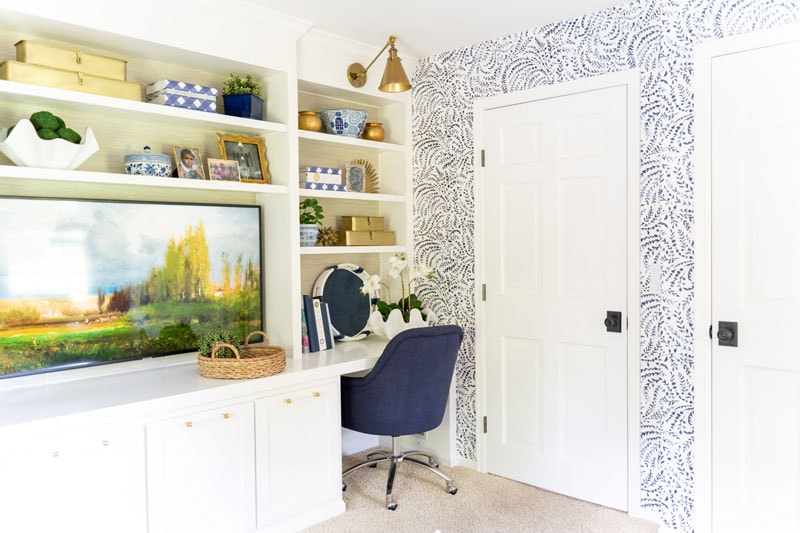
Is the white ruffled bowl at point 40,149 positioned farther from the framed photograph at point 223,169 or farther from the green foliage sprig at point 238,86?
the green foliage sprig at point 238,86

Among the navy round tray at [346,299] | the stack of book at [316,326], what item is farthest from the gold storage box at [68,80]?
the navy round tray at [346,299]

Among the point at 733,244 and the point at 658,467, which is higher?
the point at 733,244

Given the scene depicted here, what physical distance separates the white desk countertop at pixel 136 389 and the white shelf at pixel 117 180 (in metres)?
0.81

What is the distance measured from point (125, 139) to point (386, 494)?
7.02ft

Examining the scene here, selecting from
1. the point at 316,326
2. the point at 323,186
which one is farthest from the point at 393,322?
the point at 323,186

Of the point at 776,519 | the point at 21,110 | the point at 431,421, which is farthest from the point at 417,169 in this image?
the point at 776,519

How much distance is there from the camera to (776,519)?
249 cm

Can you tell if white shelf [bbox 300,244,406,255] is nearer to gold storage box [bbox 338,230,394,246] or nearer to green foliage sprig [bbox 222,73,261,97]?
gold storage box [bbox 338,230,394,246]

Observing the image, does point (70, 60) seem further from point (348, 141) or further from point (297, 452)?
point (297, 452)

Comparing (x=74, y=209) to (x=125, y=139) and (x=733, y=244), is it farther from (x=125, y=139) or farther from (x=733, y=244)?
(x=733, y=244)

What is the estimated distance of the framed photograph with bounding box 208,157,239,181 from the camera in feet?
9.56

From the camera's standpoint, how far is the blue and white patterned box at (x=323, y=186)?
3365 mm

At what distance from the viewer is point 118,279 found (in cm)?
271

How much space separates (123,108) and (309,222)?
112cm
